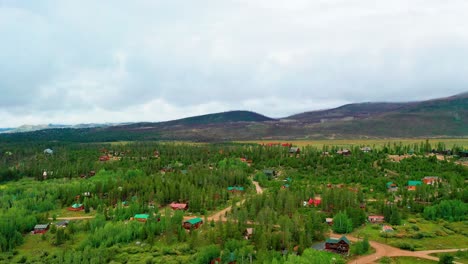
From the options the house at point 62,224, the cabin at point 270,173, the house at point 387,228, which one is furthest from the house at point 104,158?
the house at point 387,228

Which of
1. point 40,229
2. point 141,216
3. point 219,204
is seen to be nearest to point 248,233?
point 219,204

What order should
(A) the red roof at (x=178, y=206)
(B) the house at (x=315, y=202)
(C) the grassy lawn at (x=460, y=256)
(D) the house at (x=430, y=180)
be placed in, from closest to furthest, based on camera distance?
(C) the grassy lawn at (x=460, y=256) → (B) the house at (x=315, y=202) → (A) the red roof at (x=178, y=206) → (D) the house at (x=430, y=180)

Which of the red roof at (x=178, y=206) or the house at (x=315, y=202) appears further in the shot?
the red roof at (x=178, y=206)

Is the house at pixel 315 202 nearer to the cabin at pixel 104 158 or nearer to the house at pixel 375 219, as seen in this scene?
the house at pixel 375 219

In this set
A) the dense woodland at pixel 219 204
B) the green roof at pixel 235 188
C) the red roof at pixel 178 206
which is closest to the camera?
the dense woodland at pixel 219 204

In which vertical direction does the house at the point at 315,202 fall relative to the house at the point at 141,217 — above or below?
above

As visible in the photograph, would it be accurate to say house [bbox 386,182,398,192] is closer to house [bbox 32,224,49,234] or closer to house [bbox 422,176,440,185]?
house [bbox 422,176,440,185]

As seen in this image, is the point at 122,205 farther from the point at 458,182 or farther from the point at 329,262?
the point at 458,182
